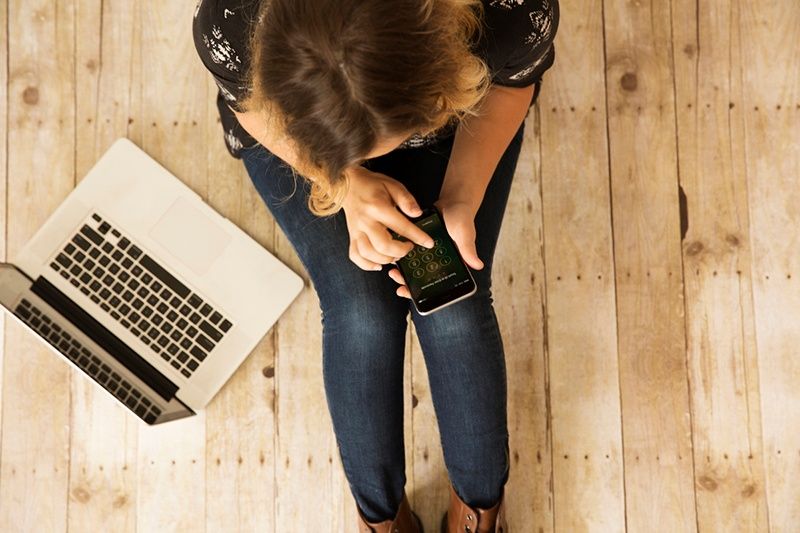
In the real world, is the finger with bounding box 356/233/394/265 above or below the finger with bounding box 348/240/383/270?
above

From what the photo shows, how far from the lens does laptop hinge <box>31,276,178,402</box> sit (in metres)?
1.03

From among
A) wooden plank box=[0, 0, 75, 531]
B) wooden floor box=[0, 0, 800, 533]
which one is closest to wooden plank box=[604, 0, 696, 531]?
wooden floor box=[0, 0, 800, 533]

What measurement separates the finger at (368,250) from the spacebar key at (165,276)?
1.26 ft

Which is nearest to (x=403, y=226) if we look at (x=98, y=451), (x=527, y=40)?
(x=527, y=40)

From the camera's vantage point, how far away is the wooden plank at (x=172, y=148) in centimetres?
110

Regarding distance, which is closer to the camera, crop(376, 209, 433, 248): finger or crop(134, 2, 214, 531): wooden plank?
crop(376, 209, 433, 248): finger

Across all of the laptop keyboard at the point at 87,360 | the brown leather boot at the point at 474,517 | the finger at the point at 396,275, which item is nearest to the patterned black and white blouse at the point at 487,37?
the finger at the point at 396,275

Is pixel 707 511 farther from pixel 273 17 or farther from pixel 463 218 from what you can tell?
pixel 273 17

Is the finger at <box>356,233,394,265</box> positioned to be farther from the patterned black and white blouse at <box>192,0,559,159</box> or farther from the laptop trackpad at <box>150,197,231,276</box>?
the laptop trackpad at <box>150,197,231,276</box>

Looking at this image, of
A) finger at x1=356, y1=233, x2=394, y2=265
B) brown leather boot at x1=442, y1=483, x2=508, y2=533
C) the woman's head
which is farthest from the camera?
brown leather boot at x1=442, y1=483, x2=508, y2=533

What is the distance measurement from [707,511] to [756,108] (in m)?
0.69

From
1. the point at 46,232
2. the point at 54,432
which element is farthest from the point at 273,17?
the point at 54,432

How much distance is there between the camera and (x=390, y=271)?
84 centimetres

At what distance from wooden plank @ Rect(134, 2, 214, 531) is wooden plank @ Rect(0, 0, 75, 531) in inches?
5.1
